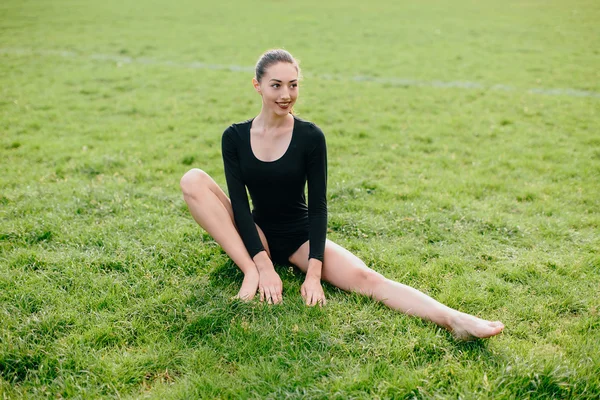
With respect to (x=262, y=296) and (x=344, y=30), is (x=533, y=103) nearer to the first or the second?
(x=262, y=296)

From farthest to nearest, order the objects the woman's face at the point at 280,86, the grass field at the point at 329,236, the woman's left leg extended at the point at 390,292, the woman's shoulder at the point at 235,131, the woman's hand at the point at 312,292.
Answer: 1. the woman's shoulder at the point at 235,131
2. the woman's face at the point at 280,86
3. the woman's hand at the point at 312,292
4. the woman's left leg extended at the point at 390,292
5. the grass field at the point at 329,236

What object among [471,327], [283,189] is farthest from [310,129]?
[471,327]

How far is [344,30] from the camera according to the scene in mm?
19844

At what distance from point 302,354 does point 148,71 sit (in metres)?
11.2

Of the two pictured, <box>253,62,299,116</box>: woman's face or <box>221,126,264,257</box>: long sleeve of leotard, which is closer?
<box>253,62,299,116</box>: woman's face

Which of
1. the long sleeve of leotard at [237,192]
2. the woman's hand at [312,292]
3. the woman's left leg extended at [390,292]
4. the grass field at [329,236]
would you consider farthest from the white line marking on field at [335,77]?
the woman's hand at [312,292]

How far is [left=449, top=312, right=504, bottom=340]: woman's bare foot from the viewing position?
3.10 metres

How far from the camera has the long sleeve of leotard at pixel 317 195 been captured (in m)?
3.80

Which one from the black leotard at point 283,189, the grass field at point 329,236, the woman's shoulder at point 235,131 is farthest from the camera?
the woman's shoulder at point 235,131

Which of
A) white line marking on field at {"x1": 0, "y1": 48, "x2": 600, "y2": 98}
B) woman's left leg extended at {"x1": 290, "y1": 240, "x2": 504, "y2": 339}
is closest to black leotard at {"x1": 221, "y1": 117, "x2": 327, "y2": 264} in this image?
woman's left leg extended at {"x1": 290, "y1": 240, "x2": 504, "y2": 339}

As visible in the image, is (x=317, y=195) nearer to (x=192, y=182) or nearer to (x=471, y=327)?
(x=192, y=182)

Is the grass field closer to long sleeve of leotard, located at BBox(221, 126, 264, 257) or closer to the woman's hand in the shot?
the woman's hand

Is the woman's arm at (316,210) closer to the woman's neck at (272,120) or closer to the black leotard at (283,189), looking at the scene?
the black leotard at (283,189)

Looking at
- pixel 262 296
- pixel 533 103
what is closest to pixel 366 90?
pixel 533 103
